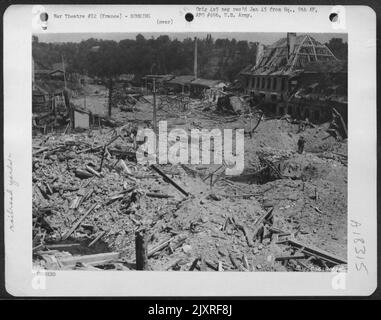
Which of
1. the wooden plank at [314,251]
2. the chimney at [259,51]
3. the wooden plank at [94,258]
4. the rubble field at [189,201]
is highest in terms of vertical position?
the chimney at [259,51]

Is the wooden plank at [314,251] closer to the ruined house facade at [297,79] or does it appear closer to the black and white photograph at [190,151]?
the black and white photograph at [190,151]

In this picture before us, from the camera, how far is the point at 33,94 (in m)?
1.96

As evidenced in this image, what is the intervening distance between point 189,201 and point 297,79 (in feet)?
2.30

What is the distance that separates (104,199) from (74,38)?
2.28 feet

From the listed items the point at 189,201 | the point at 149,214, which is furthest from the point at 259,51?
the point at 149,214

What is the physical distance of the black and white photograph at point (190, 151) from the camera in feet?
6.39

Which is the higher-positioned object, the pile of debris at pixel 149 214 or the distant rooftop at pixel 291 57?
the distant rooftop at pixel 291 57

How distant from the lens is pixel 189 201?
1965 mm

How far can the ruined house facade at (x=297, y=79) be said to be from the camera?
195 centimetres

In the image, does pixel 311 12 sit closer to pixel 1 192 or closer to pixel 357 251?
pixel 357 251

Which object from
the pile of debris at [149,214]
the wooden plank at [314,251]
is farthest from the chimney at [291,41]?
the wooden plank at [314,251]

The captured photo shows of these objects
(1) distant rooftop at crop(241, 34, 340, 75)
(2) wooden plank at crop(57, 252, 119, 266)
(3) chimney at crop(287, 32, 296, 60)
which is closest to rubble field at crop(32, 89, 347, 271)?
(2) wooden plank at crop(57, 252, 119, 266)

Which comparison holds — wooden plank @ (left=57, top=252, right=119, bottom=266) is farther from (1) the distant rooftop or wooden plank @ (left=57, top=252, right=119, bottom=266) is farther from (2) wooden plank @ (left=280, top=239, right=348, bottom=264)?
(1) the distant rooftop
